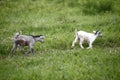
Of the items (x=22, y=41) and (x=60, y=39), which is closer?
(x=22, y=41)

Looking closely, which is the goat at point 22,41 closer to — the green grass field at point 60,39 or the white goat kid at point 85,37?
the green grass field at point 60,39

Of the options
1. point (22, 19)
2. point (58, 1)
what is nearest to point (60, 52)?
point (22, 19)

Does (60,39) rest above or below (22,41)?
below

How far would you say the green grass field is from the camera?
13.8 metres

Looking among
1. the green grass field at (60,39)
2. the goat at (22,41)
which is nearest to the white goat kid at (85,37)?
the green grass field at (60,39)

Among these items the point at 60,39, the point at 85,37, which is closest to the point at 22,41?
the point at 60,39

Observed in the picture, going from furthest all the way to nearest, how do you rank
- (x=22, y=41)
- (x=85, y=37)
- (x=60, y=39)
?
(x=60, y=39)
(x=85, y=37)
(x=22, y=41)

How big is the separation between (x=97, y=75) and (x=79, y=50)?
12.5 ft

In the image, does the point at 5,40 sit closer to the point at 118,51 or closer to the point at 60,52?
the point at 60,52

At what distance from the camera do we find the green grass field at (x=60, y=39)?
13.8 metres

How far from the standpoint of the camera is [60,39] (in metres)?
19.2

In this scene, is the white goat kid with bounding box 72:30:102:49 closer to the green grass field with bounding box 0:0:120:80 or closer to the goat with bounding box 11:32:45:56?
the green grass field with bounding box 0:0:120:80

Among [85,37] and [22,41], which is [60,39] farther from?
[22,41]

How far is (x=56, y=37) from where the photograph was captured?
19703mm
